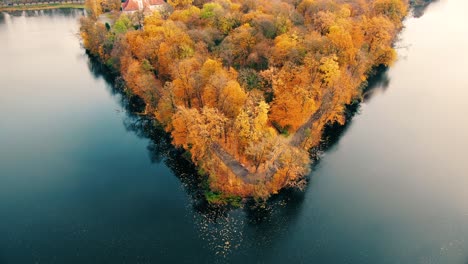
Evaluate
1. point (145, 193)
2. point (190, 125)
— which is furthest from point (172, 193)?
point (190, 125)

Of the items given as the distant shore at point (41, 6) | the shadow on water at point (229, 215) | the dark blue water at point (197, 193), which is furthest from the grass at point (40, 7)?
the shadow on water at point (229, 215)

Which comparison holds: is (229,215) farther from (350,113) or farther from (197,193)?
(350,113)

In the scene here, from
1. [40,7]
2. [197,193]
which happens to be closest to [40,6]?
[40,7]

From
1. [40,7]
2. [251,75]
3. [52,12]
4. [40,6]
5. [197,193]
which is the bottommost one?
[197,193]

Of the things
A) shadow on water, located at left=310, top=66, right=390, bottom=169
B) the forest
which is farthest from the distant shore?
shadow on water, located at left=310, top=66, right=390, bottom=169

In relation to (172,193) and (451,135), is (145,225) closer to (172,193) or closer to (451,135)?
(172,193)

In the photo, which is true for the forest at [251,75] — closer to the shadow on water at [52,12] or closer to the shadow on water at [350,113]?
the shadow on water at [350,113]

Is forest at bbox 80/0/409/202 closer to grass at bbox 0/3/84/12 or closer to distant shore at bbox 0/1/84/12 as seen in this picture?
grass at bbox 0/3/84/12

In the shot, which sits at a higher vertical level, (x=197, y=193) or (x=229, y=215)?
(x=197, y=193)
